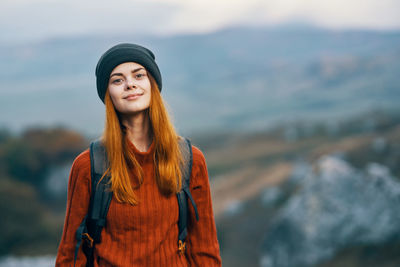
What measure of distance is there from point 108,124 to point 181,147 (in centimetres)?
48

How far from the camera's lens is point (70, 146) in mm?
34969

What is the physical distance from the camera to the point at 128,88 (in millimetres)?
2715

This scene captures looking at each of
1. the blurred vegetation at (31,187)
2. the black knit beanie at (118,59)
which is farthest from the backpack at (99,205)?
the blurred vegetation at (31,187)

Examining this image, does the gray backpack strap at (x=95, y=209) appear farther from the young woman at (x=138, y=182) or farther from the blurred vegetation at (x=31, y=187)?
the blurred vegetation at (x=31, y=187)

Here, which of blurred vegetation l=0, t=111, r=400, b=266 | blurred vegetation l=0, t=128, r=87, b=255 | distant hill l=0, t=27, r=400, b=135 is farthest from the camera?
distant hill l=0, t=27, r=400, b=135

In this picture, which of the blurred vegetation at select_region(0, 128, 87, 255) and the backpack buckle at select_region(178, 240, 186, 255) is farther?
the blurred vegetation at select_region(0, 128, 87, 255)

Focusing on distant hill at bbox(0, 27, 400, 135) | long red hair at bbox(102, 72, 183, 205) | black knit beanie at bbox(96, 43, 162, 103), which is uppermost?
distant hill at bbox(0, 27, 400, 135)

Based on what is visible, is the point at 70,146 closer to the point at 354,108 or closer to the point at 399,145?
the point at 399,145

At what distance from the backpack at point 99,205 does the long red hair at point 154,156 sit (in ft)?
0.15

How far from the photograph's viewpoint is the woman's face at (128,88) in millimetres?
2719

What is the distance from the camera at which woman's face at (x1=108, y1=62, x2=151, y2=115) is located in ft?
8.92

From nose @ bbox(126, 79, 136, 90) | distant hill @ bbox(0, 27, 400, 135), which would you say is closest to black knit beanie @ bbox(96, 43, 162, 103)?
nose @ bbox(126, 79, 136, 90)

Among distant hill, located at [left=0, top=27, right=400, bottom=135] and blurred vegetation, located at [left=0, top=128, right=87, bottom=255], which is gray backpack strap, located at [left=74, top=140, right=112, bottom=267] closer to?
blurred vegetation, located at [left=0, top=128, right=87, bottom=255]

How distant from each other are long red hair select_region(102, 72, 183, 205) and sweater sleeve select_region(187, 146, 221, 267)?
5.0 inches
